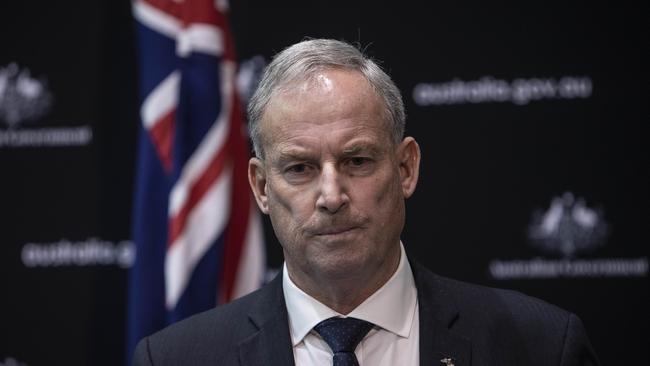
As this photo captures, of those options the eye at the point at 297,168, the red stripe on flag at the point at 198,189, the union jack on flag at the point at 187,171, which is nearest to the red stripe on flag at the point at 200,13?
the union jack on flag at the point at 187,171

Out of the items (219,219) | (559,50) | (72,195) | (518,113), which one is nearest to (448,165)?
(518,113)

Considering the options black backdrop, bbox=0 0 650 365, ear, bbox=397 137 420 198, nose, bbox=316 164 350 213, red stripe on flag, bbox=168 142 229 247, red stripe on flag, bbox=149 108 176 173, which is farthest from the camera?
black backdrop, bbox=0 0 650 365

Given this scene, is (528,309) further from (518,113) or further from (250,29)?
(250,29)

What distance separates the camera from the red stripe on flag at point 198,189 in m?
3.73

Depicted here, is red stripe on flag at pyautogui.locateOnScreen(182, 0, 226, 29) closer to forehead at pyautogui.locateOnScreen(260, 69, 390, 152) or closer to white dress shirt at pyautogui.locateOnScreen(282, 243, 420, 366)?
forehead at pyautogui.locateOnScreen(260, 69, 390, 152)

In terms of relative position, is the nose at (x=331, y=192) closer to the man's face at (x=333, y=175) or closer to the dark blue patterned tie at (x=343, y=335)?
the man's face at (x=333, y=175)

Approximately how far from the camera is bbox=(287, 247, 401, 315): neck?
2258mm

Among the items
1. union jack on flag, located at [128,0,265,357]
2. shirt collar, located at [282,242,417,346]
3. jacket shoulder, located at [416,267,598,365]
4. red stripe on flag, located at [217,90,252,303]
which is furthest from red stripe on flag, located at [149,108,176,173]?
jacket shoulder, located at [416,267,598,365]

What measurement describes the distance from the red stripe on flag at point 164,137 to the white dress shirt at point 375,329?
5.52 ft

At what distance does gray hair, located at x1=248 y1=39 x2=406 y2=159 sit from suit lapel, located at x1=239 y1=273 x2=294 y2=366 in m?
0.41

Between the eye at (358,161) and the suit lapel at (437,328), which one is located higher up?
the eye at (358,161)

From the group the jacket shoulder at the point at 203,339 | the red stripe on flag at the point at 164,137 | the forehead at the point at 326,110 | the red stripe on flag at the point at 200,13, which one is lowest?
the jacket shoulder at the point at 203,339

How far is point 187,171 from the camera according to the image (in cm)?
380

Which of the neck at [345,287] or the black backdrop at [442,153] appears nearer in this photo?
the neck at [345,287]
